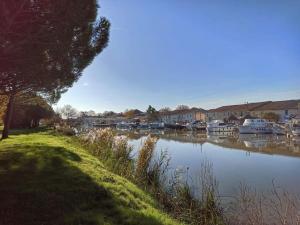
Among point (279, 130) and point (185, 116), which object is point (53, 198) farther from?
point (185, 116)

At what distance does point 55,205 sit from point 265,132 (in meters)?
54.3

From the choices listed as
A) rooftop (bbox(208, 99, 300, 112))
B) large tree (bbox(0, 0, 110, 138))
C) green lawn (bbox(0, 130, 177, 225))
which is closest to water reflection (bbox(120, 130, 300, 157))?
green lawn (bbox(0, 130, 177, 225))

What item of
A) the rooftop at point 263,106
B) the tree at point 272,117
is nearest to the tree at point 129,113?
the rooftop at point 263,106

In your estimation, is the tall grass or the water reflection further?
the water reflection

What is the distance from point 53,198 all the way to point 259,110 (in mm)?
96234

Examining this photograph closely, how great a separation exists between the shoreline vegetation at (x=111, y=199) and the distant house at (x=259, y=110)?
7363 cm

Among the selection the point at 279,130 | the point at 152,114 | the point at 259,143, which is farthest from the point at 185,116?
the point at 259,143

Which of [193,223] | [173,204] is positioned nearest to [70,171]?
[173,204]

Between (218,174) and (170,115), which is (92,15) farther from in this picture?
(170,115)

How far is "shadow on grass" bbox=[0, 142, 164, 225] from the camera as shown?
19.3 ft

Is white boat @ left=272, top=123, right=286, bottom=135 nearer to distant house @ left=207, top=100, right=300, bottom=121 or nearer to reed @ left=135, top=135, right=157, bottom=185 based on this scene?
distant house @ left=207, top=100, right=300, bottom=121

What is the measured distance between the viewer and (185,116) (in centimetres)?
12550

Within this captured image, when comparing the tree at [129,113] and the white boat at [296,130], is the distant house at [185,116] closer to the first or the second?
the tree at [129,113]

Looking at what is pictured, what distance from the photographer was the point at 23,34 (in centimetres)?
777
